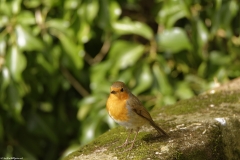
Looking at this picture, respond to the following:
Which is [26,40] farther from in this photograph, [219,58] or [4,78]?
[219,58]

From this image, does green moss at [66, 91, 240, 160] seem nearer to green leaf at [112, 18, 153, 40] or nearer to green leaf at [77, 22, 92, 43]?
green leaf at [112, 18, 153, 40]

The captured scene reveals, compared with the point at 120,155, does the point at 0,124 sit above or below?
above

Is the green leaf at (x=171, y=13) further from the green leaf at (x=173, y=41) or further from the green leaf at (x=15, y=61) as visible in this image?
the green leaf at (x=15, y=61)

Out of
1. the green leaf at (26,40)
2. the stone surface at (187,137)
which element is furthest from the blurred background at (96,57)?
the stone surface at (187,137)

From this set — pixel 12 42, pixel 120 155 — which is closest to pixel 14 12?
pixel 12 42

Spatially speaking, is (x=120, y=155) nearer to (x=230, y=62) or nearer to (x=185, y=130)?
(x=185, y=130)
